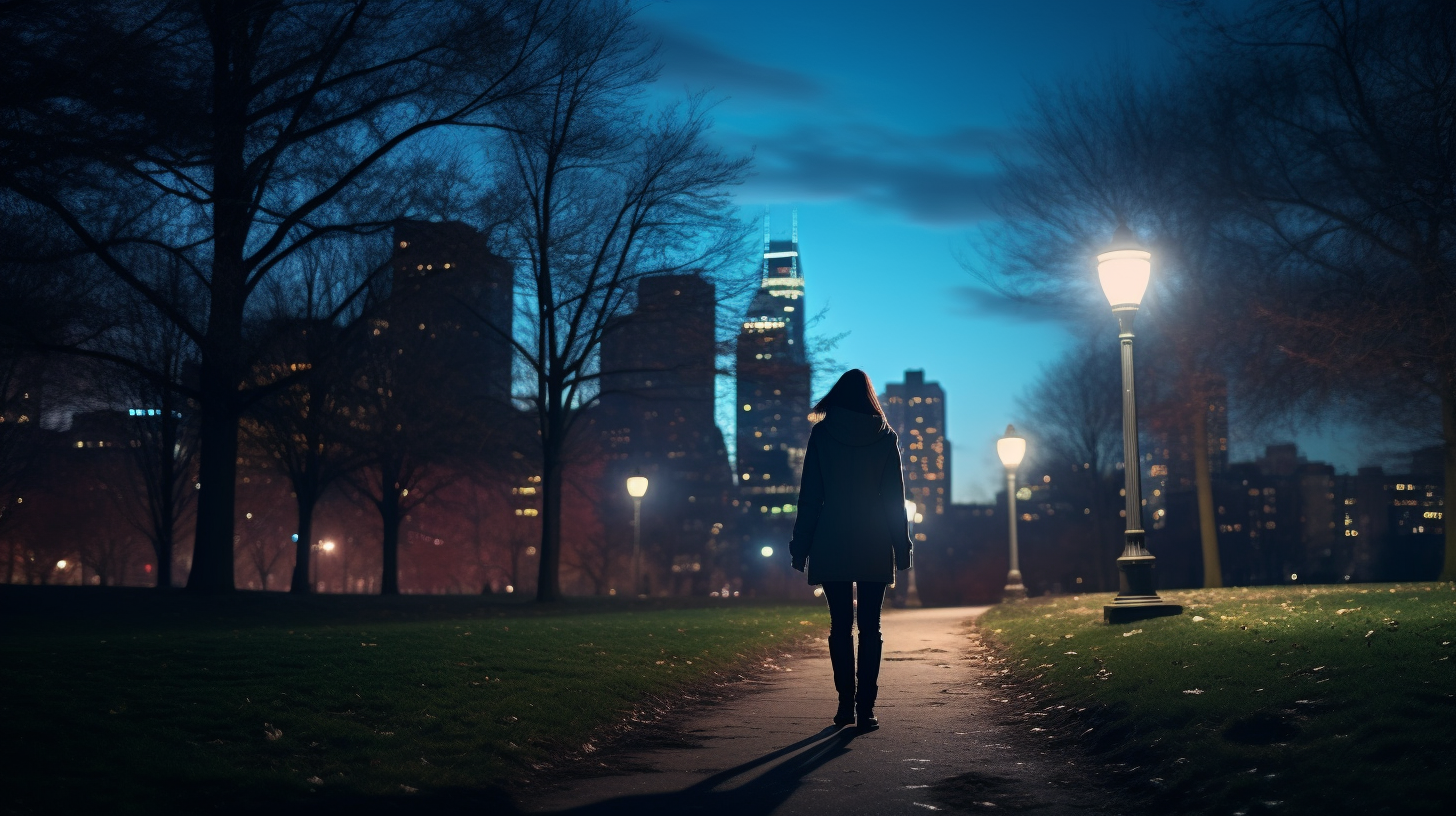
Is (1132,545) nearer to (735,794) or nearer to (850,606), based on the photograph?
(850,606)

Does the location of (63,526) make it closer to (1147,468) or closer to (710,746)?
(1147,468)

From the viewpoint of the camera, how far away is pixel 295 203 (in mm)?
19031

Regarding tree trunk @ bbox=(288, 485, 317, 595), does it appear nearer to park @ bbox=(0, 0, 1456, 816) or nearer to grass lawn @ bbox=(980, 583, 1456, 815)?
park @ bbox=(0, 0, 1456, 816)

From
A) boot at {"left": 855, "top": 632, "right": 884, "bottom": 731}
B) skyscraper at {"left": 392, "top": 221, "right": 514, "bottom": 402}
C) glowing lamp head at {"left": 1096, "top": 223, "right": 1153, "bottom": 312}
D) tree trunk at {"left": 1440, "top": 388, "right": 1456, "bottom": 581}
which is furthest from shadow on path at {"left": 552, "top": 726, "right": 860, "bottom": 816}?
tree trunk at {"left": 1440, "top": 388, "right": 1456, "bottom": 581}

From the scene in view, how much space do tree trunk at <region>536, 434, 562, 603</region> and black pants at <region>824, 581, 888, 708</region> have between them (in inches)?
742

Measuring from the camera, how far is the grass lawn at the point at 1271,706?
5500mm

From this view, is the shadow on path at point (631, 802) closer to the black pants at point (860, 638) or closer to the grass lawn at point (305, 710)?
the grass lawn at point (305, 710)

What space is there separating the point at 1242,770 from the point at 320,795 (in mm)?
4691

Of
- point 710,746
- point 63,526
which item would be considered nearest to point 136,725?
point 710,746

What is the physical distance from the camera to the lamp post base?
1384 centimetres

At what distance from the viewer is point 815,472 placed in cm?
828

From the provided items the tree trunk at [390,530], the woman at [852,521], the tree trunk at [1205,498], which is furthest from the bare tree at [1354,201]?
the tree trunk at [390,530]

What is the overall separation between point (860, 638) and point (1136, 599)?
22.7 ft

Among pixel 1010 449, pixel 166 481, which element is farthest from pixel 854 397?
pixel 166 481
